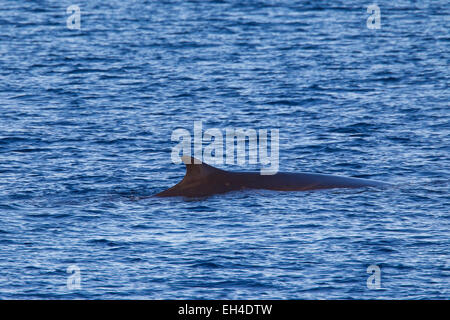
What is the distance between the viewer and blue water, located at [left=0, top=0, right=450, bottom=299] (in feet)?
80.1

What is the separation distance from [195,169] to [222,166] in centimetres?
563

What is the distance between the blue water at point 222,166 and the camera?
2441 centimetres

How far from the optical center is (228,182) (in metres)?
30.4

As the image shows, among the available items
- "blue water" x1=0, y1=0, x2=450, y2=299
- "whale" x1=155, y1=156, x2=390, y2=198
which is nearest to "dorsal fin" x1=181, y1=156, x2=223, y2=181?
"whale" x1=155, y1=156, x2=390, y2=198

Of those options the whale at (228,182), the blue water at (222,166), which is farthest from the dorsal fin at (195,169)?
the blue water at (222,166)

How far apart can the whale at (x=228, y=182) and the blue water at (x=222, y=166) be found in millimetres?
402

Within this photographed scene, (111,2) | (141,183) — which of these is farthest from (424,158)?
(111,2)

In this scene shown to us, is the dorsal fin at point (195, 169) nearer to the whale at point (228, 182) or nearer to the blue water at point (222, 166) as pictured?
the whale at point (228, 182)

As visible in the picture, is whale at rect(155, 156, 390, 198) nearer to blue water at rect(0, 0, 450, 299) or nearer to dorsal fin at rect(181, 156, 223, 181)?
dorsal fin at rect(181, 156, 223, 181)

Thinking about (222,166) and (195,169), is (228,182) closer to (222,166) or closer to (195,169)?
(195,169)

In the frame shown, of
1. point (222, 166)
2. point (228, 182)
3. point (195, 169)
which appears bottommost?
point (222, 166)

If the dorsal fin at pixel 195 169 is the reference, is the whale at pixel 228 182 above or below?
below

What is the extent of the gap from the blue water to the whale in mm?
402

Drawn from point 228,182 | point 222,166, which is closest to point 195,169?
point 228,182
